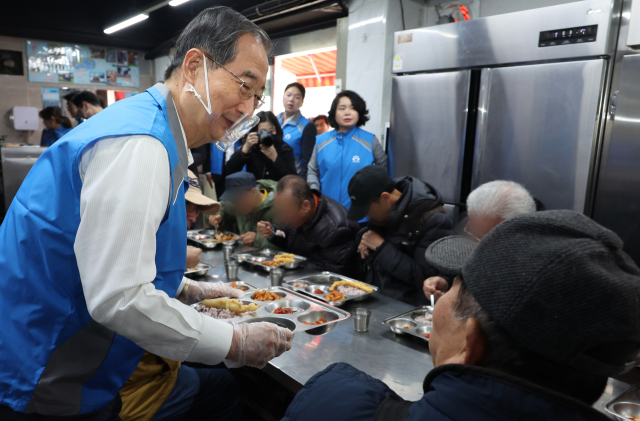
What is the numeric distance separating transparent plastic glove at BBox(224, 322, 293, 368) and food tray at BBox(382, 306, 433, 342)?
0.64m

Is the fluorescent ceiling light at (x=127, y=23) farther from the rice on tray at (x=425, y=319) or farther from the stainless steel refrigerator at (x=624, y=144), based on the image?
the rice on tray at (x=425, y=319)

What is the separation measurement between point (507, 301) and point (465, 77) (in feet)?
10.7

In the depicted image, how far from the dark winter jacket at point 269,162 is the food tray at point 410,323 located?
2.47 m

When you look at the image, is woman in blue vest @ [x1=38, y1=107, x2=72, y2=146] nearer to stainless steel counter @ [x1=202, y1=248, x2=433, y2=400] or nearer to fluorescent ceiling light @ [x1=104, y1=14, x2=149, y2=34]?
fluorescent ceiling light @ [x1=104, y1=14, x2=149, y2=34]

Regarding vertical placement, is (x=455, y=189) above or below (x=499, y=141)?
below

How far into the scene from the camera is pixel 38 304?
3.31 feet

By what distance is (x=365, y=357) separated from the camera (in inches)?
61.0

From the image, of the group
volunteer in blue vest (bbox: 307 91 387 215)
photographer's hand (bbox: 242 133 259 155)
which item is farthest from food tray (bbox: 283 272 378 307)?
photographer's hand (bbox: 242 133 259 155)

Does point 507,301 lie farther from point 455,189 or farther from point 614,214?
point 455,189

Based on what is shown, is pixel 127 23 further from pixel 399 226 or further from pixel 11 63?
pixel 399 226

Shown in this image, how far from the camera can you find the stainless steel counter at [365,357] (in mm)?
1397

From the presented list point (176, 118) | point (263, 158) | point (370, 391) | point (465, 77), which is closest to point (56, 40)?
point (263, 158)

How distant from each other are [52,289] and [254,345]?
1.68ft

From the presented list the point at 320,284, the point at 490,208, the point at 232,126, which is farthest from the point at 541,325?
the point at 320,284
